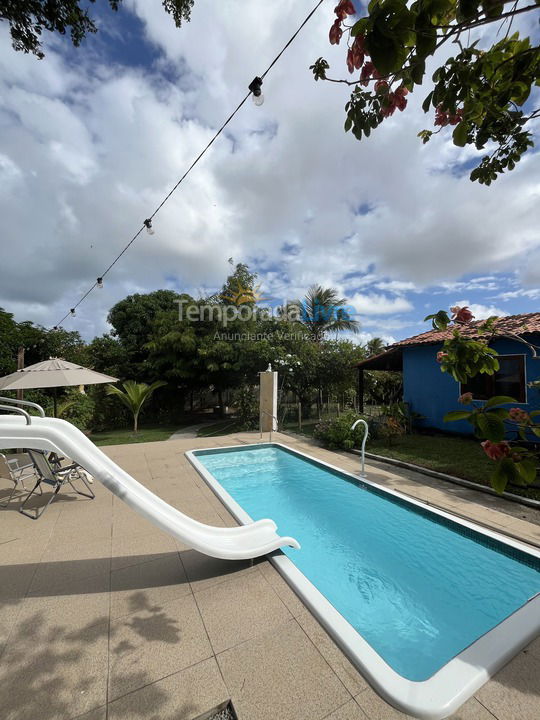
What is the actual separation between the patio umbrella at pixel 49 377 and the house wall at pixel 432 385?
10.5 m

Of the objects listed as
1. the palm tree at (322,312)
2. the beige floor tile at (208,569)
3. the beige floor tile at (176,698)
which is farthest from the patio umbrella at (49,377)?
the palm tree at (322,312)

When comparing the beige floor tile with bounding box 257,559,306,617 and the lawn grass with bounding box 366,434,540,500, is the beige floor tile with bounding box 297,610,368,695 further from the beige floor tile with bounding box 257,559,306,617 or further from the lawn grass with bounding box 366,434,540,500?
the lawn grass with bounding box 366,434,540,500

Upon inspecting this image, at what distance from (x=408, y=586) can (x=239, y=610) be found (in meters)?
2.64

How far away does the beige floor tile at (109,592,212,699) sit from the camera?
2.10 metres

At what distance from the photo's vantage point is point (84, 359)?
16.9 meters

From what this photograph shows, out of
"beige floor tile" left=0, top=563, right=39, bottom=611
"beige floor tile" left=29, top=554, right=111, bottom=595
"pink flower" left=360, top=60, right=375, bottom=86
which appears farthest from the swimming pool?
"pink flower" left=360, top=60, right=375, bottom=86

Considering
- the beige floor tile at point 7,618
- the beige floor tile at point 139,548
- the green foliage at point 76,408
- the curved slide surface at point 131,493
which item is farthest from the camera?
the green foliage at point 76,408

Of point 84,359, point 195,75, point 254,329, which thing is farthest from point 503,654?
point 84,359

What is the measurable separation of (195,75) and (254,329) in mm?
10864

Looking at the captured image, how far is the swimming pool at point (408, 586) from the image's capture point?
219 cm

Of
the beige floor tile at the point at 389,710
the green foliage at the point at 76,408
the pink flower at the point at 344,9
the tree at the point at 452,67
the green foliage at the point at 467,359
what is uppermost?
the pink flower at the point at 344,9

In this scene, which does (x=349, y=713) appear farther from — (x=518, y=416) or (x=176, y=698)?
(x=518, y=416)

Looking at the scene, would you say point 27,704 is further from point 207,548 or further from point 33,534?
point 33,534

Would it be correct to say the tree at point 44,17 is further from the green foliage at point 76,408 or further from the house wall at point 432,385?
the green foliage at point 76,408
